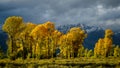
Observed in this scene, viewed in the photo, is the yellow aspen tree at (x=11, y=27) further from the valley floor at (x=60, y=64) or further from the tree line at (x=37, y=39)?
the valley floor at (x=60, y=64)

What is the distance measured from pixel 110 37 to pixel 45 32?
36.4m

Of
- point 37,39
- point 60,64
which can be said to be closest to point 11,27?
point 37,39

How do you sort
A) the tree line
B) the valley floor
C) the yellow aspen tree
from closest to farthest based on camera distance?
the valley floor → the yellow aspen tree → the tree line

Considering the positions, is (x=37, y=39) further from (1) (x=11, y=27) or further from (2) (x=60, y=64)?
(2) (x=60, y=64)

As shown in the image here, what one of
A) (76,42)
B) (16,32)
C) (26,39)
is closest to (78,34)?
(76,42)

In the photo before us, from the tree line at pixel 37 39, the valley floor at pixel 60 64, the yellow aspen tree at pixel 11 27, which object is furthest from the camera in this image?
the tree line at pixel 37 39

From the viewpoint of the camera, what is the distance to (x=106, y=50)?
141125 mm

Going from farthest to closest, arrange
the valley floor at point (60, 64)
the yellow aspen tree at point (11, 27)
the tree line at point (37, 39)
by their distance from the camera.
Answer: the tree line at point (37, 39) < the yellow aspen tree at point (11, 27) < the valley floor at point (60, 64)

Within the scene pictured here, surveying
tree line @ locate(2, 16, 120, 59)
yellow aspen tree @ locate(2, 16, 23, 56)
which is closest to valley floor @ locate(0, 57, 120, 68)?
yellow aspen tree @ locate(2, 16, 23, 56)

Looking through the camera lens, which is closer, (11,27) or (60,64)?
(60,64)

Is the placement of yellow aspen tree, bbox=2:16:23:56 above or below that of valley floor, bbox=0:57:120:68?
above

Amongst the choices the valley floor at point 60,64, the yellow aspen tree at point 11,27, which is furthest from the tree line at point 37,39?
the valley floor at point 60,64

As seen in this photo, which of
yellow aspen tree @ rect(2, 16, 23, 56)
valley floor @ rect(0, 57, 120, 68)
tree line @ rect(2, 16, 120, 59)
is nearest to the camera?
valley floor @ rect(0, 57, 120, 68)

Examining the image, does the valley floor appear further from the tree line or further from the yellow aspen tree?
the tree line
